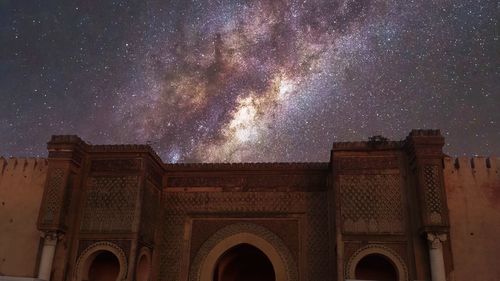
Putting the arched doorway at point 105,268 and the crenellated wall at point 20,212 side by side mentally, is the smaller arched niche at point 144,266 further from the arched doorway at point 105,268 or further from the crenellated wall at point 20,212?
the crenellated wall at point 20,212

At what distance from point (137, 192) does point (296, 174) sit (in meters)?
3.48

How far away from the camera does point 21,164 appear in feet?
37.4

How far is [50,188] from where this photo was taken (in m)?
10.2

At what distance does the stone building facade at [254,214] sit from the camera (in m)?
9.44

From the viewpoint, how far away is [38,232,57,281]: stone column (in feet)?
32.5

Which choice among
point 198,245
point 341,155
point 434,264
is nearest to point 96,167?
point 198,245

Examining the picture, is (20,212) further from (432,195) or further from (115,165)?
(432,195)

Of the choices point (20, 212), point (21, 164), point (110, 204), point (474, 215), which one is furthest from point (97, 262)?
point (474, 215)

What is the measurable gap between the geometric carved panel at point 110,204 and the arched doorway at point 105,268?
1123mm

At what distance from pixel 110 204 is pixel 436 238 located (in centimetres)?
631

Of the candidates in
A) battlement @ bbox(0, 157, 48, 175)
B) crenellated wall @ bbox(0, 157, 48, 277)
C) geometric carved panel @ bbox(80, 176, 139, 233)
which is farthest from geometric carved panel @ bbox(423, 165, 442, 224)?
battlement @ bbox(0, 157, 48, 175)

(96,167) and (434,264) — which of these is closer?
(434,264)

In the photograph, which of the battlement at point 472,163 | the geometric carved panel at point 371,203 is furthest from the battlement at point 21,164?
the battlement at point 472,163

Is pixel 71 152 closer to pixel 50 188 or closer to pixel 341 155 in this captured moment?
pixel 50 188
